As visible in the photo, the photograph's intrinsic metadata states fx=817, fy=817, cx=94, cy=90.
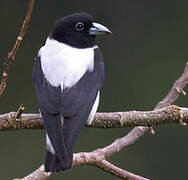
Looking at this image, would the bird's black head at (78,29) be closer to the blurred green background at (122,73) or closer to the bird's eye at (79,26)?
the bird's eye at (79,26)

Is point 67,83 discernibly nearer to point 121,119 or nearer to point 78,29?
point 121,119

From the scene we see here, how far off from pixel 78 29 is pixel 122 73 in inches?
158

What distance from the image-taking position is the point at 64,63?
14.2ft

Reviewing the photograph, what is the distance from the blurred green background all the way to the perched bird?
3358 millimetres

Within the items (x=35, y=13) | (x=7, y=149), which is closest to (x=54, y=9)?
(x=35, y=13)

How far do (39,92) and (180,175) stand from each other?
4.10 metres

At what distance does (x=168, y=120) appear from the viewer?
4.10 meters

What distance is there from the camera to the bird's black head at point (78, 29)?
4781 millimetres

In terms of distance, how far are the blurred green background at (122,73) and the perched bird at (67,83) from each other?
11.0 feet

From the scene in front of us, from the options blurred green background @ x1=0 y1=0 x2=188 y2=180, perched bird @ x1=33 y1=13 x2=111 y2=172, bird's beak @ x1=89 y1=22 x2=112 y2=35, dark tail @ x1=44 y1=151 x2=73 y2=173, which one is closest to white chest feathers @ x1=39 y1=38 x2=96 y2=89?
perched bird @ x1=33 y1=13 x2=111 y2=172

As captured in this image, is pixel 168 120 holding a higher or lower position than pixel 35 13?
higher

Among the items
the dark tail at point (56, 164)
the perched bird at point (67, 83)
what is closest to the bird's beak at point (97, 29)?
the perched bird at point (67, 83)

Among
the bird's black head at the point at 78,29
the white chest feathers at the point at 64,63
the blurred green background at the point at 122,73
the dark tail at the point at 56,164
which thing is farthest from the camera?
the blurred green background at the point at 122,73

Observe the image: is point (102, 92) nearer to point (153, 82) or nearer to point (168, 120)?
point (153, 82)
